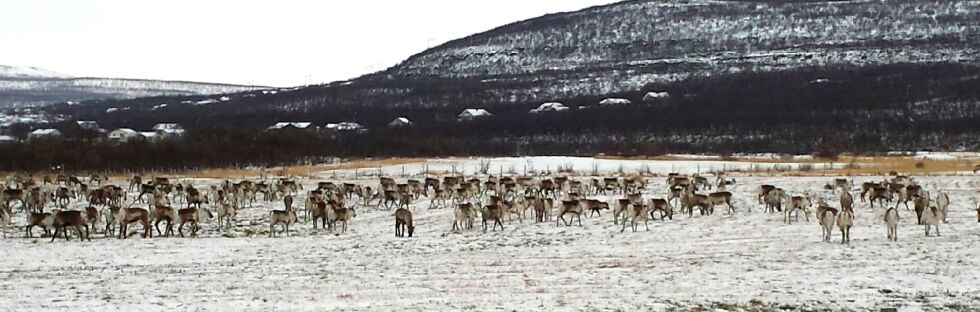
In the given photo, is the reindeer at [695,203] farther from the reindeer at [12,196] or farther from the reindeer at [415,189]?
the reindeer at [12,196]

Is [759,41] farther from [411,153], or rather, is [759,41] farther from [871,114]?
[411,153]

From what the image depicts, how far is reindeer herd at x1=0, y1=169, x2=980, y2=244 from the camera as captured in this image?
25.9 m

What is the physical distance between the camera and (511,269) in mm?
19312

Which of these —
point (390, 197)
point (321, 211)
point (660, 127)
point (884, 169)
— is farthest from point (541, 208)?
point (660, 127)

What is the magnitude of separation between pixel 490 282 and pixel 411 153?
7819cm

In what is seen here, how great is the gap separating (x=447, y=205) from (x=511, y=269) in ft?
61.1

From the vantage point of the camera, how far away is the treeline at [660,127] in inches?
3231

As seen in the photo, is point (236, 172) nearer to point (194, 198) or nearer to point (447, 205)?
point (194, 198)

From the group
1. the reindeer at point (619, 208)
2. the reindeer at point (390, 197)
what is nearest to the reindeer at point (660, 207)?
the reindeer at point (619, 208)

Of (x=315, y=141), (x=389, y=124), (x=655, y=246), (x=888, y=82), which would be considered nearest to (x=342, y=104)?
(x=389, y=124)

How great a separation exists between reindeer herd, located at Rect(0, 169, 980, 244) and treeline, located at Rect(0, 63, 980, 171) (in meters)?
33.6

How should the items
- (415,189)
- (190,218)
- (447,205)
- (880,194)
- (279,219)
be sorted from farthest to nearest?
1. (415,189)
2. (447,205)
3. (880,194)
4. (279,219)
5. (190,218)

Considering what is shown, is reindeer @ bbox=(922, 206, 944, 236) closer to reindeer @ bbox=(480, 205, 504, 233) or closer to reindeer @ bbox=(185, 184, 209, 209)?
reindeer @ bbox=(480, 205, 504, 233)

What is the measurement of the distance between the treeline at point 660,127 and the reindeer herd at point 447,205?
3357cm
